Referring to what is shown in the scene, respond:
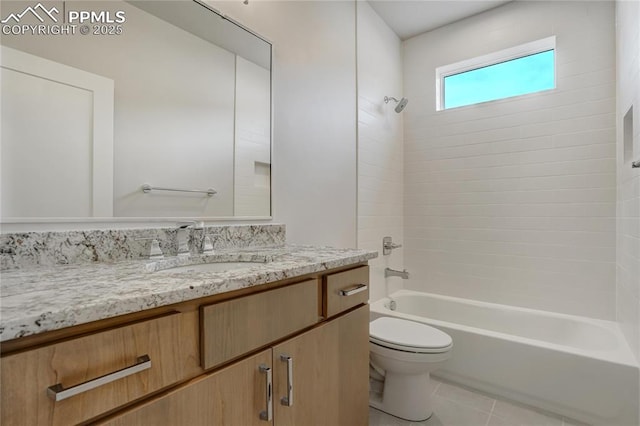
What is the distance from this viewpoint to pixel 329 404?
42.8 inches

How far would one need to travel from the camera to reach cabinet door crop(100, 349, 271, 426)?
2.03ft

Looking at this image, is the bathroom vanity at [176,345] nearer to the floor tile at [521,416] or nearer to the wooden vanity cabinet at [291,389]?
the wooden vanity cabinet at [291,389]

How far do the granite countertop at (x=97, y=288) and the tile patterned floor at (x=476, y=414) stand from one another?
1228 mm

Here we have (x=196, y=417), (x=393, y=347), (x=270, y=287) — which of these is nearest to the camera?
(x=196, y=417)

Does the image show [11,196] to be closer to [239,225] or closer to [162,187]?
[162,187]

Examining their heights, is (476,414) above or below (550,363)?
below

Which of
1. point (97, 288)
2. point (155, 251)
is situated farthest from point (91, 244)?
point (97, 288)

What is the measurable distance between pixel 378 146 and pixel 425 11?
3.69ft

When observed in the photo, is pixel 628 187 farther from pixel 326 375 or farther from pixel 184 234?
pixel 184 234

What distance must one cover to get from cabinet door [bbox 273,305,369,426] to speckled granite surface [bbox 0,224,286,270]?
0.60 meters

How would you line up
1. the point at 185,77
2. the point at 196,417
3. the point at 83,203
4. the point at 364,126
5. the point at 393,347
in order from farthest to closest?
1. the point at 364,126
2. the point at 393,347
3. the point at 185,77
4. the point at 83,203
5. the point at 196,417

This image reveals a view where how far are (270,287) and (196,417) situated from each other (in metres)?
0.33

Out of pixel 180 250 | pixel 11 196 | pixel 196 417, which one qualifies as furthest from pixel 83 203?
pixel 196 417

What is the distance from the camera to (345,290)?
3.89 ft
